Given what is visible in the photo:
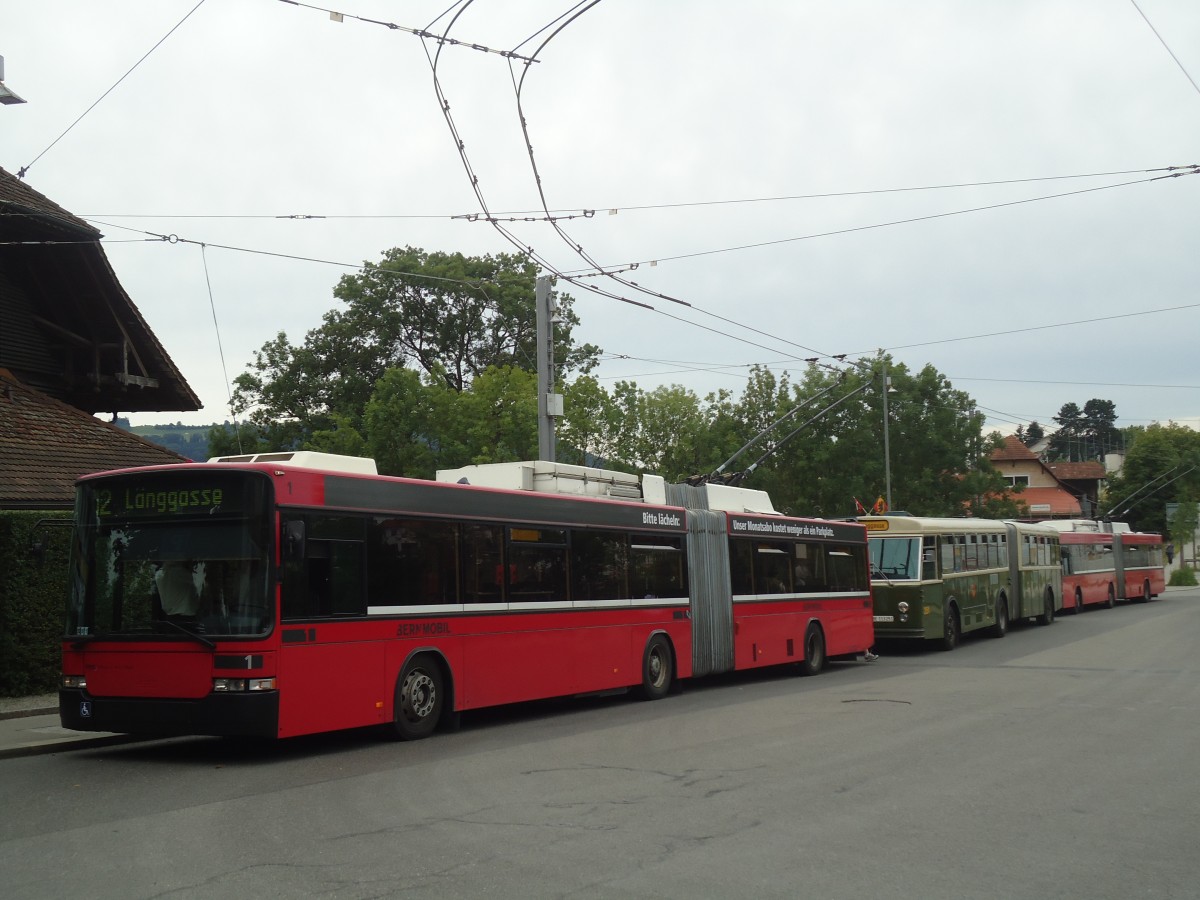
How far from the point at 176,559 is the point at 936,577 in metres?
17.6

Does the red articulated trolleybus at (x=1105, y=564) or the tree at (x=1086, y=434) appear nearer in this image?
the red articulated trolleybus at (x=1105, y=564)

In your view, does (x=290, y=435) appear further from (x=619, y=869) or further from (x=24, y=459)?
(x=619, y=869)

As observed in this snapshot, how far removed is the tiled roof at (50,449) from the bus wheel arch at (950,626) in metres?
15.1

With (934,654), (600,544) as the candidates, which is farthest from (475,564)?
(934,654)

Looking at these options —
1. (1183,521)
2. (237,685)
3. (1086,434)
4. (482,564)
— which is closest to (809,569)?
(482,564)

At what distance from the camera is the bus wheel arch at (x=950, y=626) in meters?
25.5

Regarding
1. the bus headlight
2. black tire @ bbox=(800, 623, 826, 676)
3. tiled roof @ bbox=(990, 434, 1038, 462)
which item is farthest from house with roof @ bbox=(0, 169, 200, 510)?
tiled roof @ bbox=(990, 434, 1038, 462)

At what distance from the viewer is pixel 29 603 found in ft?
52.5

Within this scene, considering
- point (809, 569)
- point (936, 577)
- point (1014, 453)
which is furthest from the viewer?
point (1014, 453)

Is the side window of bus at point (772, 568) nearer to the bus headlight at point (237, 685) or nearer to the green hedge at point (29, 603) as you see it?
the green hedge at point (29, 603)

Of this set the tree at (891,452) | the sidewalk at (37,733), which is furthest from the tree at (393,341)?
the sidewalk at (37,733)

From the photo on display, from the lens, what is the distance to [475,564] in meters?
13.6

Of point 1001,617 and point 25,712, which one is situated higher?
Result: point 1001,617

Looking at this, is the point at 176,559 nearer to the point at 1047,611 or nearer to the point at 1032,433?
the point at 1047,611
